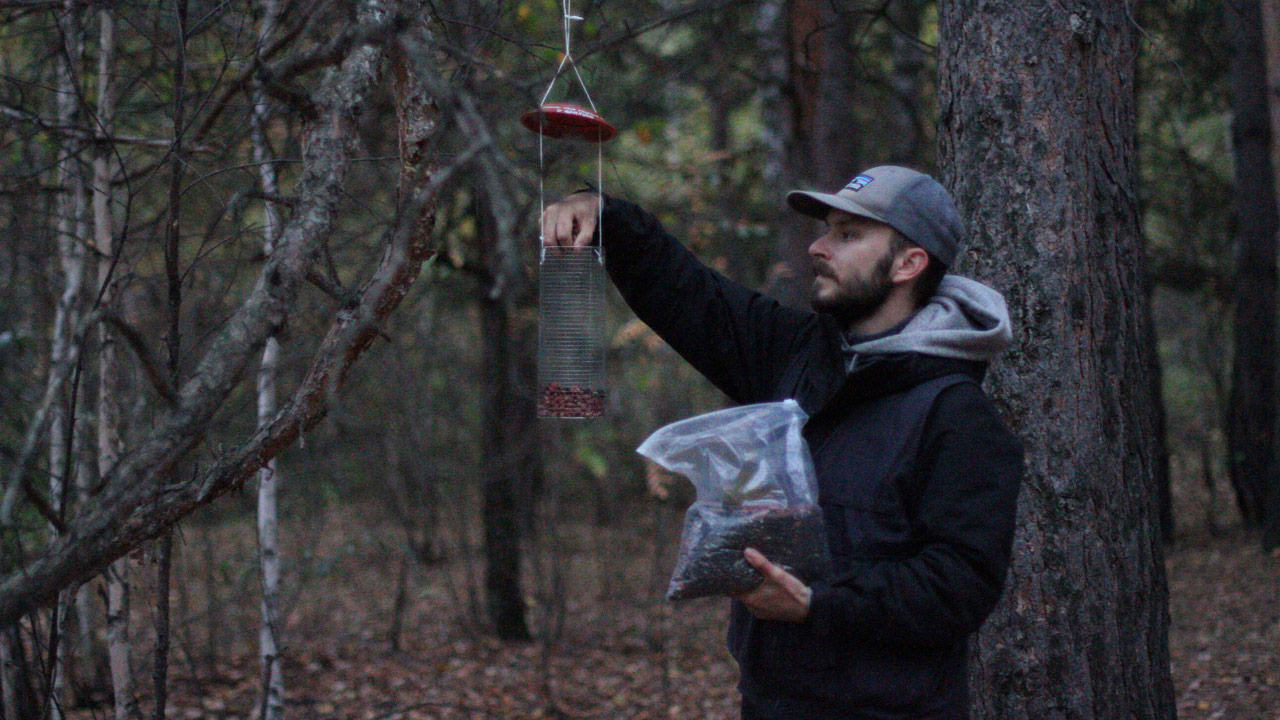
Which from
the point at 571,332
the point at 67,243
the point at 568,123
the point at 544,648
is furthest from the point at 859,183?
the point at 544,648

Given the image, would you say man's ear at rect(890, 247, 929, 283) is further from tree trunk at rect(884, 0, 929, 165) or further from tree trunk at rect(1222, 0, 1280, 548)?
tree trunk at rect(1222, 0, 1280, 548)

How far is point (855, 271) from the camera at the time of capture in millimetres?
2486

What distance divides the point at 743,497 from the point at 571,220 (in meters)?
0.86

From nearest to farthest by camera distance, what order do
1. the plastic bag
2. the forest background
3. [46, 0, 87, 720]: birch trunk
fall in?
the plastic bag, the forest background, [46, 0, 87, 720]: birch trunk

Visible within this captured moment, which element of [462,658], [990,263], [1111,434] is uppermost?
[990,263]

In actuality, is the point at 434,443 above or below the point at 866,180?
below

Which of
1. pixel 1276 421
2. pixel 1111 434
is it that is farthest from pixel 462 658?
pixel 1276 421

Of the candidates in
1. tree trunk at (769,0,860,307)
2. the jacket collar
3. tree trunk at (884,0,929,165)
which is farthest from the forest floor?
tree trunk at (884,0,929,165)

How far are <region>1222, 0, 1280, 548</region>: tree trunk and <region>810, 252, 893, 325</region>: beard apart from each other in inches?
320

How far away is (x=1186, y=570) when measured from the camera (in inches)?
361

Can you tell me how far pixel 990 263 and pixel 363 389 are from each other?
7.65m

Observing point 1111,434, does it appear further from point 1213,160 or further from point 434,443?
point 1213,160

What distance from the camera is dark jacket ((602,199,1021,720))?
216cm

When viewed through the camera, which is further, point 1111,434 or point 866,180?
point 1111,434
